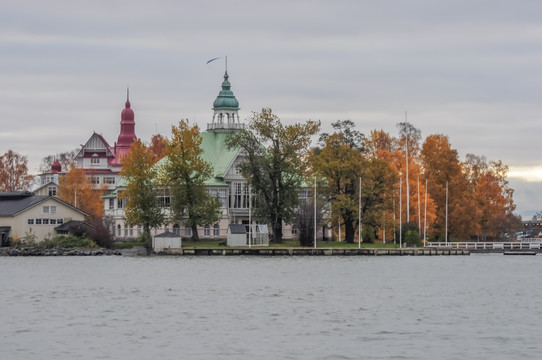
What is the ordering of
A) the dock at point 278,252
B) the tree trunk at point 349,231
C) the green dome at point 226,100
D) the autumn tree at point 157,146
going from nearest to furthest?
the dock at point 278,252 → the tree trunk at point 349,231 → the green dome at point 226,100 → the autumn tree at point 157,146

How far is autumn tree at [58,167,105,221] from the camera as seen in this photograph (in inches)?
4988

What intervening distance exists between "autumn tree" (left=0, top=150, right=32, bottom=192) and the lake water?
7013 cm

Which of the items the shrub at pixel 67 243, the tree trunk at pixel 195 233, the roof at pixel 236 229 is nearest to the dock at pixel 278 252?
the roof at pixel 236 229

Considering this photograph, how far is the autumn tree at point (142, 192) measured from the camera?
317 ft

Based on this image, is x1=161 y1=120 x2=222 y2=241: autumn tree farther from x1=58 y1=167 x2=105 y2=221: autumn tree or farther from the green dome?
x1=58 y1=167 x2=105 y2=221: autumn tree

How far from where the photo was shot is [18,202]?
337ft

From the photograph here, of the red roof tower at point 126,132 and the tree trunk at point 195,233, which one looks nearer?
the tree trunk at point 195,233

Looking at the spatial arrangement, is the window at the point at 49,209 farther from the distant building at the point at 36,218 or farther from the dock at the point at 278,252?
the dock at the point at 278,252

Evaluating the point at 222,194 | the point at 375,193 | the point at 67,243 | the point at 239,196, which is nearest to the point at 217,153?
the point at 239,196

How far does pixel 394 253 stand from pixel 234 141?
16.5m

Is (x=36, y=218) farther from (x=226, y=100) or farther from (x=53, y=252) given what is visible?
(x=226, y=100)

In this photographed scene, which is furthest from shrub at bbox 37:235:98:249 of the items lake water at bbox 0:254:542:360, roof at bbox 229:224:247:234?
lake water at bbox 0:254:542:360

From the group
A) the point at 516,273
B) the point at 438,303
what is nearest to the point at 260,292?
the point at 438,303

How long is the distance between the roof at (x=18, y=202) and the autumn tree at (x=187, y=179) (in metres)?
11.0
